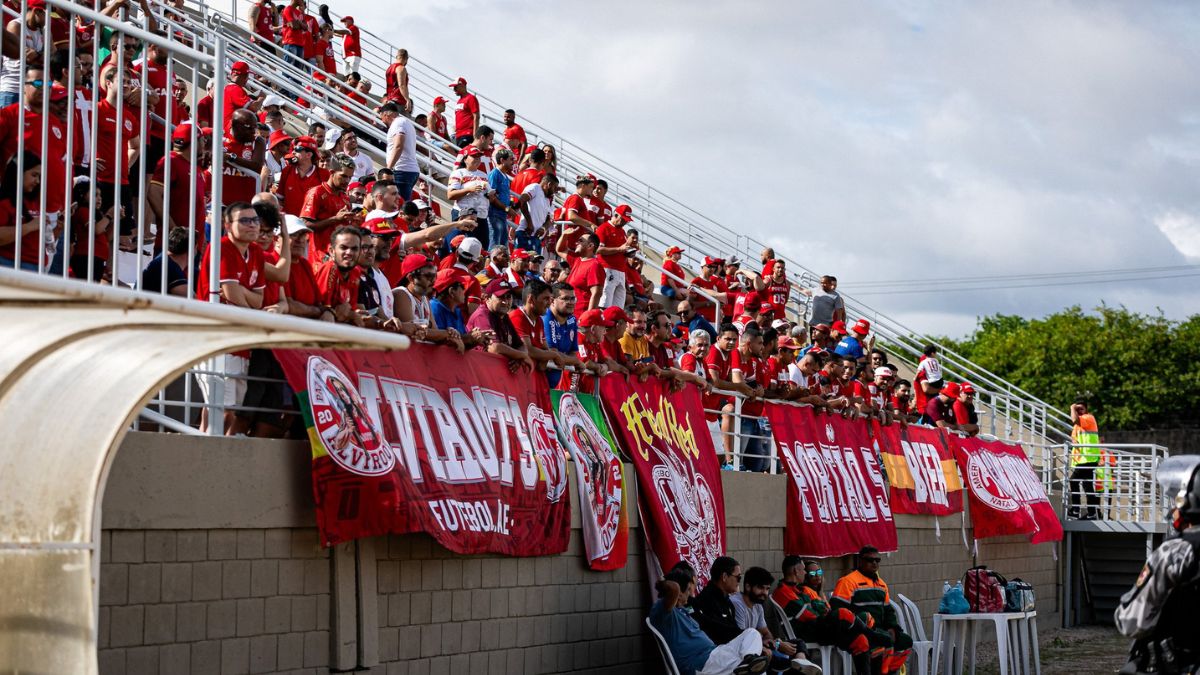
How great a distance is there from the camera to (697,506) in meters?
12.8

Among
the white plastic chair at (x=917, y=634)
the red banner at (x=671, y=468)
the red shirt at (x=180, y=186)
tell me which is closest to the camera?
the red shirt at (x=180, y=186)

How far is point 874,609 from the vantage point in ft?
44.9

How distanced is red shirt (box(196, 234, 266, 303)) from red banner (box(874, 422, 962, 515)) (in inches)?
397

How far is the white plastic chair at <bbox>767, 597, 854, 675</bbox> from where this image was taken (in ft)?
42.2

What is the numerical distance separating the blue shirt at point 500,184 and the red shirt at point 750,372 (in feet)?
9.95

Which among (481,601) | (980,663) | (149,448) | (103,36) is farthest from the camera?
(980,663)

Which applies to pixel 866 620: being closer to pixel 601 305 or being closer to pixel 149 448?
pixel 601 305

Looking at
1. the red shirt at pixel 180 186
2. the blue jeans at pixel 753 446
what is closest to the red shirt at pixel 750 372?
the blue jeans at pixel 753 446

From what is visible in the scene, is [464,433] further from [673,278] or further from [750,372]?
[673,278]

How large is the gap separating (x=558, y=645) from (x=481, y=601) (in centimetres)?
115

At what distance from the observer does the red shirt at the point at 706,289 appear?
2092 centimetres

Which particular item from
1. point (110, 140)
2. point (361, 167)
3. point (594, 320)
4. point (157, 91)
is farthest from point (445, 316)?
point (361, 167)

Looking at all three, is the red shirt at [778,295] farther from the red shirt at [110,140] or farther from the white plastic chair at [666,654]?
the red shirt at [110,140]

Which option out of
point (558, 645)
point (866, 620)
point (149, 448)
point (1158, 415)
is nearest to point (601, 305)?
point (866, 620)
